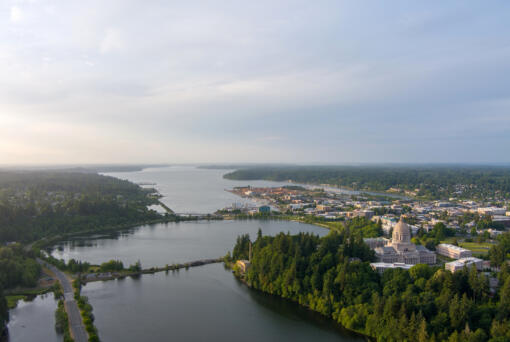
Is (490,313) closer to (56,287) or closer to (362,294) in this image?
(362,294)

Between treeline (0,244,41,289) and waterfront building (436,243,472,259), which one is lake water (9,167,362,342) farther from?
waterfront building (436,243,472,259)

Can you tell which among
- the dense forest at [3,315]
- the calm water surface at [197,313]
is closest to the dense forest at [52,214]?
the calm water surface at [197,313]

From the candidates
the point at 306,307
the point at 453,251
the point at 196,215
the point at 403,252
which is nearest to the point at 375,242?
the point at 403,252

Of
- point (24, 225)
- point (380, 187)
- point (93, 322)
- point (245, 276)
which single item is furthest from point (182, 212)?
point (380, 187)

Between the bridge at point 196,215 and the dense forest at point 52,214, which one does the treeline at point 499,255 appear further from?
the dense forest at point 52,214

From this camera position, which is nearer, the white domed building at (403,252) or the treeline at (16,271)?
the treeline at (16,271)
